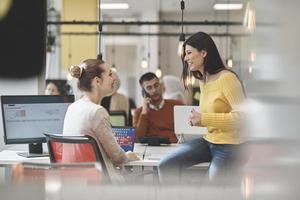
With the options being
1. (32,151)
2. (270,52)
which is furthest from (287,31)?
(32,151)

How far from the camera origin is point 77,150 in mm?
2225

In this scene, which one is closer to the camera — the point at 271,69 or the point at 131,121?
the point at 271,69

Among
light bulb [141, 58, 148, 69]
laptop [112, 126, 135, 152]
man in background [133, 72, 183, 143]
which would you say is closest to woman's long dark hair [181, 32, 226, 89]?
laptop [112, 126, 135, 152]

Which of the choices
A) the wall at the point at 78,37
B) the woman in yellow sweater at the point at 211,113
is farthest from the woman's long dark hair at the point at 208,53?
the wall at the point at 78,37

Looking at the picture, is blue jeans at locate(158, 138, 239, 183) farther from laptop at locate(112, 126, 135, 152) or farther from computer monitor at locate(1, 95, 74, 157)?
computer monitor at locate(1, 95, 74, 157)

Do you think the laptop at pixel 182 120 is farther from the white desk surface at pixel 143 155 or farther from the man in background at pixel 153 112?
the man in background at pixel 153 112

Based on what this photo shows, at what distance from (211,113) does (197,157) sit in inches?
9.9

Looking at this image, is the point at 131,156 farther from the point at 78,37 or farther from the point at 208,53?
the point at 78,37

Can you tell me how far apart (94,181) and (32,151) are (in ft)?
3.56

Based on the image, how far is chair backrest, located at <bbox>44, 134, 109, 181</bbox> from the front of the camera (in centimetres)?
220

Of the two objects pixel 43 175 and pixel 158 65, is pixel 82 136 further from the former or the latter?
pixel 158 65

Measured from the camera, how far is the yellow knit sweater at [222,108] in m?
2.28

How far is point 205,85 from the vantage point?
248 centimetres

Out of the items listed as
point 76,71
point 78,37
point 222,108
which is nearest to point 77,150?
point 76,71
